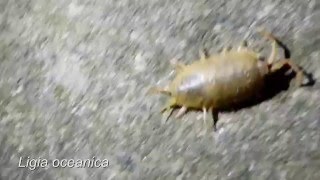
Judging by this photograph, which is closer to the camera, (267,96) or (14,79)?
(267,96)

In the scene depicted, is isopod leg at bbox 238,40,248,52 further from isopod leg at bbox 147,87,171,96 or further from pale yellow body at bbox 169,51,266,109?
isopod leg at bbox 147,87,171,96

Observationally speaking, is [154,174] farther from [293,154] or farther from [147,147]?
[293,154]

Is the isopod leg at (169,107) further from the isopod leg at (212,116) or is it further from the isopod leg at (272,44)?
the isopod leg at (272,44)

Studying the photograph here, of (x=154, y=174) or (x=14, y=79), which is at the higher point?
(x=14, y=79)

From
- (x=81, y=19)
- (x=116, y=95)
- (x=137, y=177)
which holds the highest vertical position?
(x=81, y=19)

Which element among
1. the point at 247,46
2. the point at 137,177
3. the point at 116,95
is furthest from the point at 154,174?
the point at 247,46

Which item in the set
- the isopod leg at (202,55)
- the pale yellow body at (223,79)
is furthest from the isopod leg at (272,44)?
the isopod leg at (202,55)

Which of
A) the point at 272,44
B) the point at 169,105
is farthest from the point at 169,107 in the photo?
the point at 272,44
